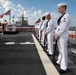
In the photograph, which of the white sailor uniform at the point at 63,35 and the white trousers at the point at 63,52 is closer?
the white sailor uniform at the point at 63,35

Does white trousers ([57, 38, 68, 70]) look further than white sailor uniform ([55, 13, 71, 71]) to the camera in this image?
Yes

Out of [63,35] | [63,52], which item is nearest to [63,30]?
[63,35]

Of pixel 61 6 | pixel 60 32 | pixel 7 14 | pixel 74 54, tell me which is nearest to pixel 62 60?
pixel 60 32

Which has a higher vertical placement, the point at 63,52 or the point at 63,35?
the point at 63,35

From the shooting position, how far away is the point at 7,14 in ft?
162

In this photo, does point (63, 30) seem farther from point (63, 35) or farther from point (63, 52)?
point (63, 52)

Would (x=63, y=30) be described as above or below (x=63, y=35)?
above

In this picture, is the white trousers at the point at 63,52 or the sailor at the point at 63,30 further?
the white trousers at the point at 63,52

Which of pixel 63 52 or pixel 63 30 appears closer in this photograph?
pixel 63 30

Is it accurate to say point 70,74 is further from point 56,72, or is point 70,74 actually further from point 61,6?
point 61,6

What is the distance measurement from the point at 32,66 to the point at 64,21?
6.62ft

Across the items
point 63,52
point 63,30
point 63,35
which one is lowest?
point 63,52

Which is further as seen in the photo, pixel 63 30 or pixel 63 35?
pixel 63 35

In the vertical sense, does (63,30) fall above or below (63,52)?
above
